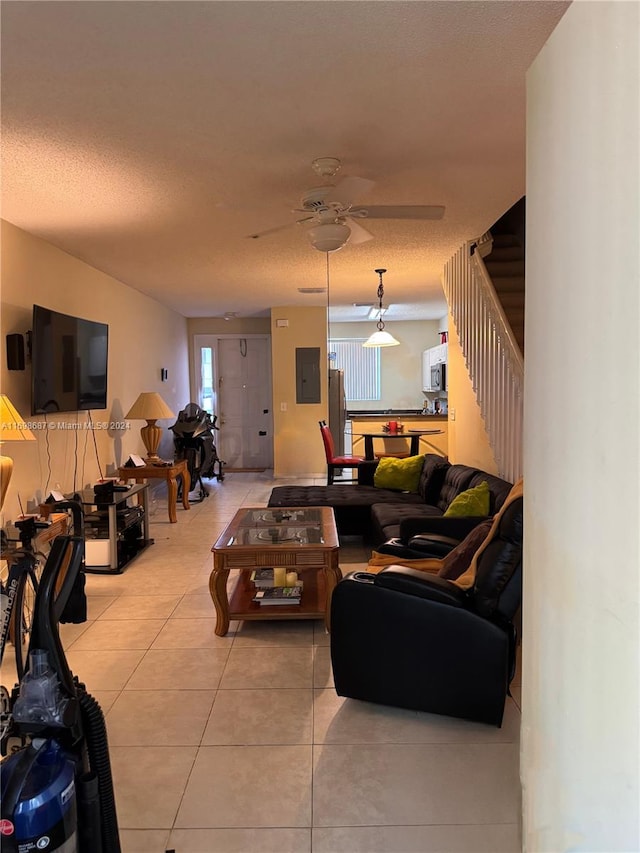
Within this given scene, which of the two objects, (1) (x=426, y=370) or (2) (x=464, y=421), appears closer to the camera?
(2) (x=464, y=421)

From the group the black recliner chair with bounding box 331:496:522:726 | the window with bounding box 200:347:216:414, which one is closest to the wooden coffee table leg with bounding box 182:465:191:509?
the window with bounding box 200:347:216:414

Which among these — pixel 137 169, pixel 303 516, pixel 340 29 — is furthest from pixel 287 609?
pixel 340 29

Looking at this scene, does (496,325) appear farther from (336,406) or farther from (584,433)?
(336,406)

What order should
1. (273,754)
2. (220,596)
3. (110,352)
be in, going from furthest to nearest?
(110,352) < (220,596) < (273,754)

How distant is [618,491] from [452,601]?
4.98 feet

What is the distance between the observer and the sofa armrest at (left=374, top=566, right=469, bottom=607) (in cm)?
241

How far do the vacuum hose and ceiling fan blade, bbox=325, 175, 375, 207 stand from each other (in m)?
2.41

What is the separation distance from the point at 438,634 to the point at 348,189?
83.4 inches

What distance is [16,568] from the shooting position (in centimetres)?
150

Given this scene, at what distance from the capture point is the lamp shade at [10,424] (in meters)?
3.29

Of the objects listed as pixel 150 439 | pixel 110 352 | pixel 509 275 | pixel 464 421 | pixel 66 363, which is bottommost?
pixel 150 439

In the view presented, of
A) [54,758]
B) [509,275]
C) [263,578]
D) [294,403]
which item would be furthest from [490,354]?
[294,403]

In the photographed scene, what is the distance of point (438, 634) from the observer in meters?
2.39

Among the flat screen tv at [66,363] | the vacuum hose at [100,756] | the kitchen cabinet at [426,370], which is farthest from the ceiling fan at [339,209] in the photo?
the kitchen cabinet at [426,370]
